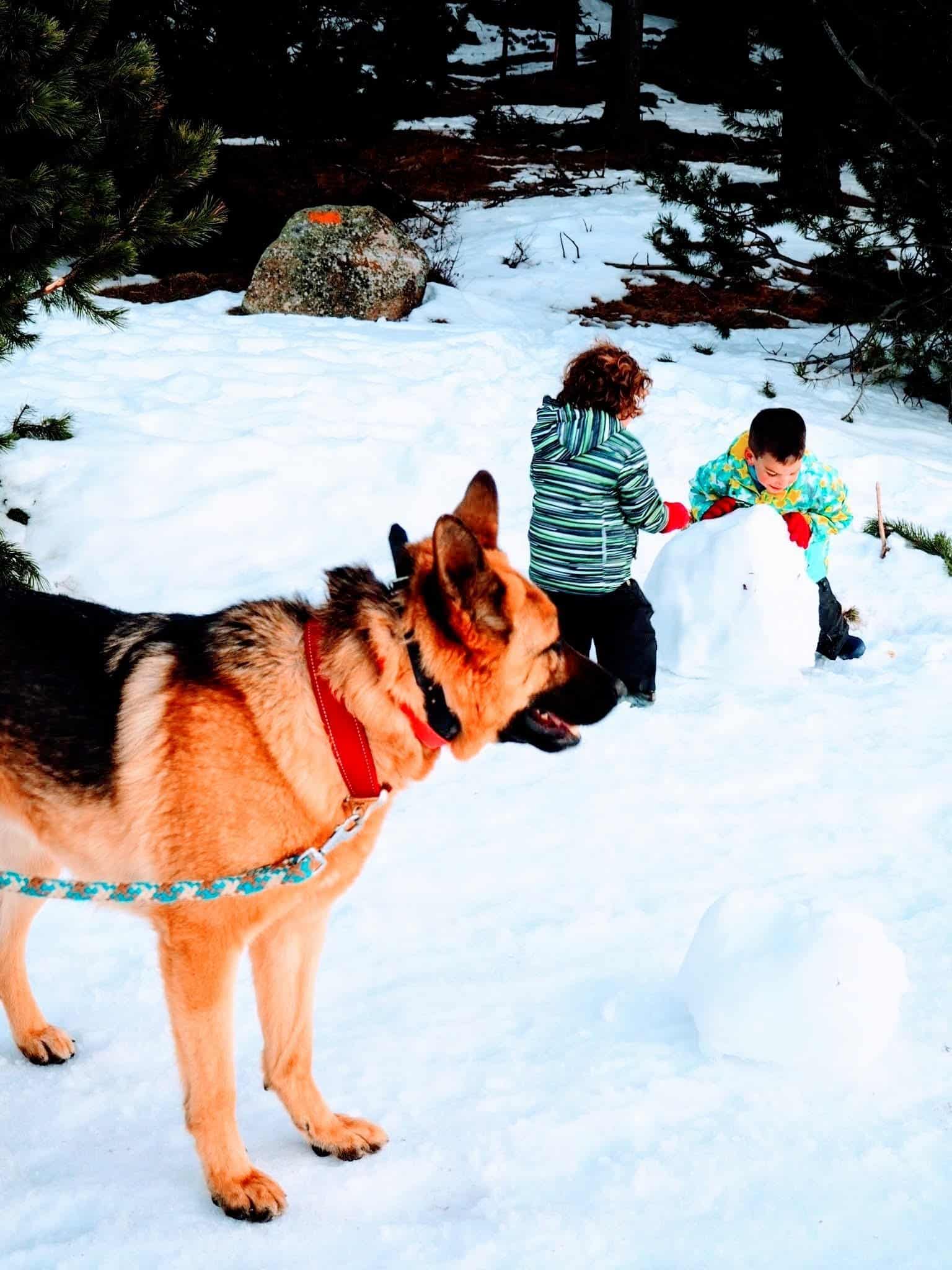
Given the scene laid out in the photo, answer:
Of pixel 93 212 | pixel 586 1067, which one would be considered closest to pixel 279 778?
pixel 586 1067

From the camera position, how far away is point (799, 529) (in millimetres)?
5426

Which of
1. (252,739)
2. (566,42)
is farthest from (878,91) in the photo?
(566,42)

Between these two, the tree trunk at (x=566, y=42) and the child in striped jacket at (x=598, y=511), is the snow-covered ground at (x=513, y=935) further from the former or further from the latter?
the tree trunk at (x=566, y=42)

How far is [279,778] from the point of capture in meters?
2.43

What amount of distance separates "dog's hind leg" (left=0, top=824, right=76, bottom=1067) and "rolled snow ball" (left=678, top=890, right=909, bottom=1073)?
1911 millimetres

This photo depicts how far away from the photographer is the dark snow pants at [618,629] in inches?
197

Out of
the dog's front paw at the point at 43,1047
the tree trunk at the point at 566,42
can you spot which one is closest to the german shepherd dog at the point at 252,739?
the dog's front paw at the point at 43,1047

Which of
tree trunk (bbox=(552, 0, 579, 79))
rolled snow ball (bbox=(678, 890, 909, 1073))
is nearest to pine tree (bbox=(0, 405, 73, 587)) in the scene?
rolled snow ball (bbox=(678, 890, 909, 1073))

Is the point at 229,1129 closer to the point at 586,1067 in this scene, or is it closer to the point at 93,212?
the point at 586,1067

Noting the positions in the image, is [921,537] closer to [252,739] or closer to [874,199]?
[874,199]

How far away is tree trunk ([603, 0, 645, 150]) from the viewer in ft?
58.5

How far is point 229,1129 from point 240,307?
354 inches

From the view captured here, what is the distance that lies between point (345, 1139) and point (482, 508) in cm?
175

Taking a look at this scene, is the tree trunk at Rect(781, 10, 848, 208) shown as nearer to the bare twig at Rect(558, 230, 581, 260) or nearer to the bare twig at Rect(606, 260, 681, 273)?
the bare twig at Rect(606, 260, 681, 273)
